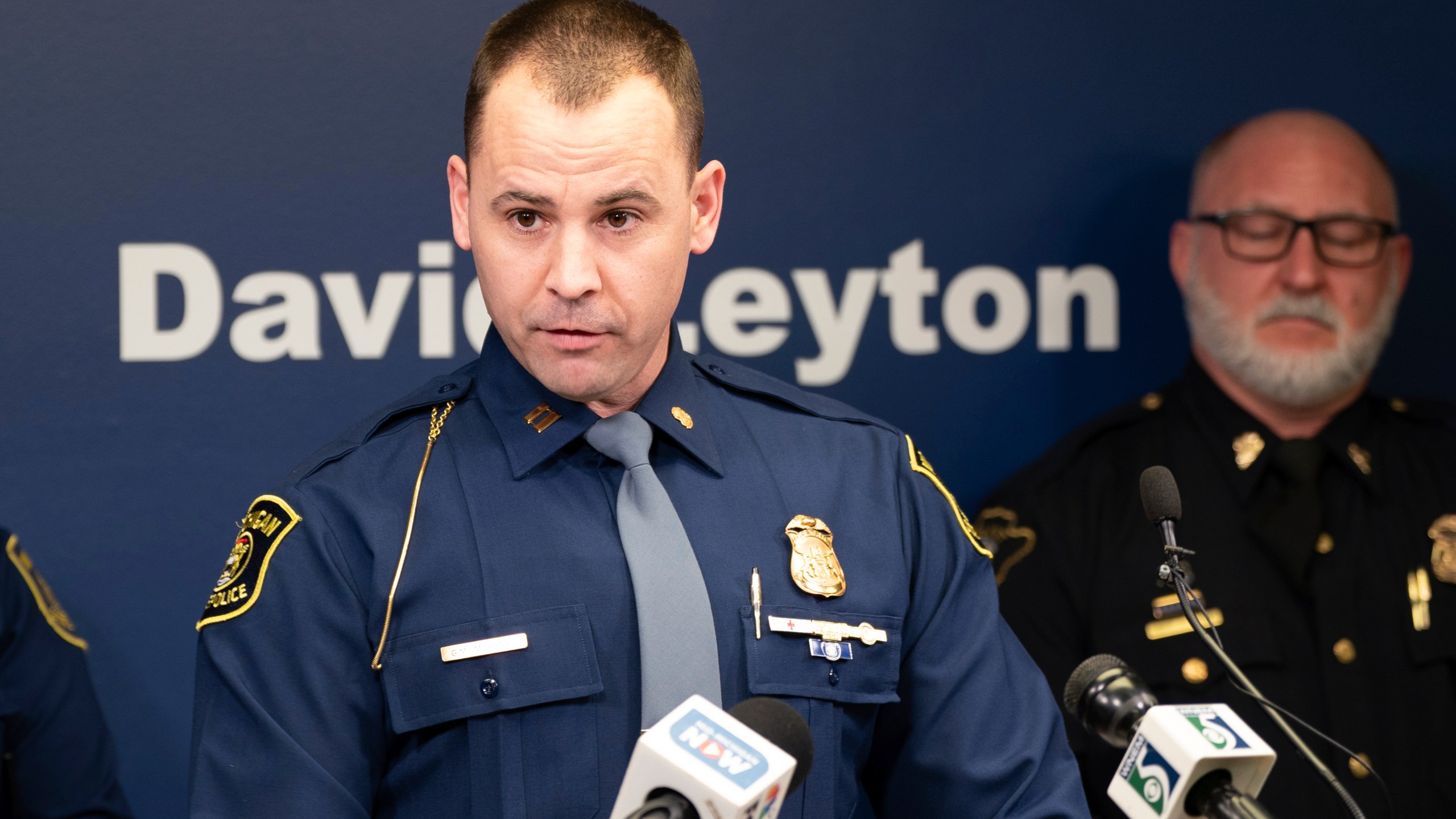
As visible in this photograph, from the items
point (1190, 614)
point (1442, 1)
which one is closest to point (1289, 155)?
point (1442, 1)

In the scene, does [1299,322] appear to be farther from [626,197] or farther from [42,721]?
[42,721]

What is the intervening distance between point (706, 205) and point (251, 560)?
630 millimetres

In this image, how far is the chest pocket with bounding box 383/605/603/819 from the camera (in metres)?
1.47

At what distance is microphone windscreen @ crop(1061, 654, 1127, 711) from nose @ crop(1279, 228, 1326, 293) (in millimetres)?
1593

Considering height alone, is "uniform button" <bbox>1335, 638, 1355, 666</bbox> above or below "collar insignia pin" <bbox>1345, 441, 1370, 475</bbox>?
below

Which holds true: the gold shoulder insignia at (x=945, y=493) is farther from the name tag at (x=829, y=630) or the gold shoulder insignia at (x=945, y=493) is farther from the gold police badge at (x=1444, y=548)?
the gold police badge at (x=1444, y=548)

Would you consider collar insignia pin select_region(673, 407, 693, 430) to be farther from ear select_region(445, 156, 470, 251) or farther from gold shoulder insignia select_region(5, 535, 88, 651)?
gold shoulder insignia select_region(5, 535, 88, 651)

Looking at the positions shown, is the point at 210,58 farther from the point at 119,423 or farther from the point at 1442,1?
the point at 1442,1

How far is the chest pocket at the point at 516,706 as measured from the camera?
1468 mm

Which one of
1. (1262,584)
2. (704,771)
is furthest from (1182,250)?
(704,771)

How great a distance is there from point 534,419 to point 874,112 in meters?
1.42

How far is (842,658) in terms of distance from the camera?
1582 mm

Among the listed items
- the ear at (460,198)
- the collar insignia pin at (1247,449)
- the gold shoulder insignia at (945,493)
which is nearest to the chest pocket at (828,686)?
the gold shoulder insignia at (945,493)

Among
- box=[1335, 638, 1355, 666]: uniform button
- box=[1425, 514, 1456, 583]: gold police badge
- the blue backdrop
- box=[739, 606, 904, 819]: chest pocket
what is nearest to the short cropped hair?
box=[739, 606, 904, 819]: chest pocket
